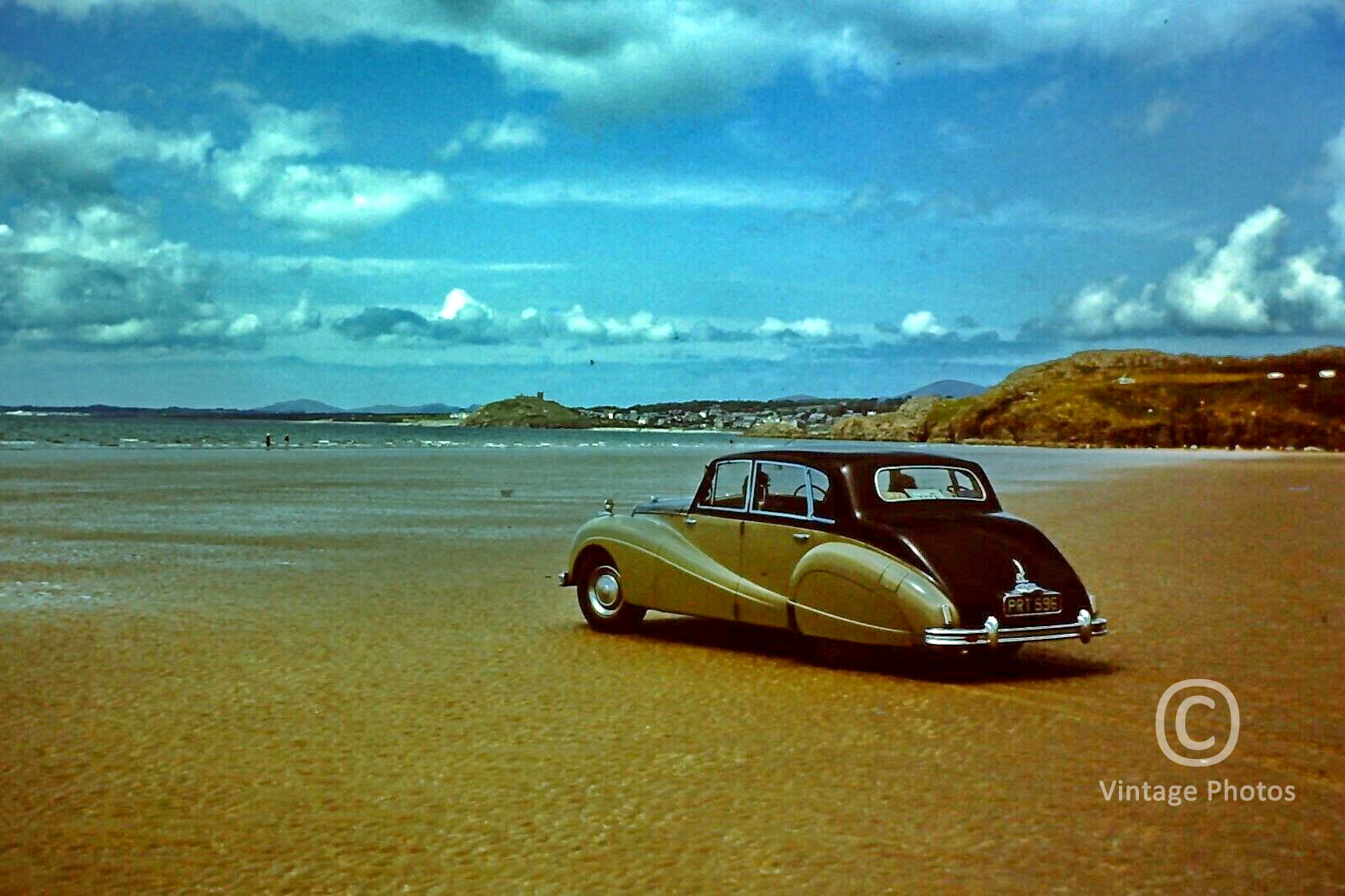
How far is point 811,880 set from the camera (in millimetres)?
5332

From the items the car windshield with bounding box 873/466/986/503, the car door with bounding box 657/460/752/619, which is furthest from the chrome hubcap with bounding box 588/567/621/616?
the car windshield with bounding box 873/466/986/503

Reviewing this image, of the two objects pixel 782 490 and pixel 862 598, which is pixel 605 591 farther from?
pixel 862 598

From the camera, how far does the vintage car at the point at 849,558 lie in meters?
9.64

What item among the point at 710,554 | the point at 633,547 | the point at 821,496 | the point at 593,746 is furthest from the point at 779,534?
the point at 593,746

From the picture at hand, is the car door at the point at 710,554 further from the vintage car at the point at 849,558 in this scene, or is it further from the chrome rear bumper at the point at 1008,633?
the chrome rear bumper at the point at 1008,633

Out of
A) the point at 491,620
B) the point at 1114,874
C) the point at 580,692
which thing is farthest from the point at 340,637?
the point at 1114,874

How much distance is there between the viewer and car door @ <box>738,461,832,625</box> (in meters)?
10.5

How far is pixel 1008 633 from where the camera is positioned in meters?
9.57

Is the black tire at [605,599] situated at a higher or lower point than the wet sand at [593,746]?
higher

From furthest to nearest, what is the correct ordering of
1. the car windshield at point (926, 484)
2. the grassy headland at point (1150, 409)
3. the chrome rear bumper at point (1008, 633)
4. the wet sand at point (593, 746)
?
the grassy headland at point (1150, 409) < the car windshield at point (926, 484) < the chrome rear bumper at point (1008, 633) < the wet sand at point (593, 746)

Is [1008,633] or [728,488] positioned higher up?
[728,488]

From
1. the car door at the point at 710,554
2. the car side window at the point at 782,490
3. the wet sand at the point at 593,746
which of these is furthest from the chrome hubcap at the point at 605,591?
the car side window at the point at 782,490

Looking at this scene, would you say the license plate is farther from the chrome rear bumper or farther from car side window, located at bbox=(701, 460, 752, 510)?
car side window, located at bbox=(701, 460, 752, 510)

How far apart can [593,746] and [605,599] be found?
4.42 meters
